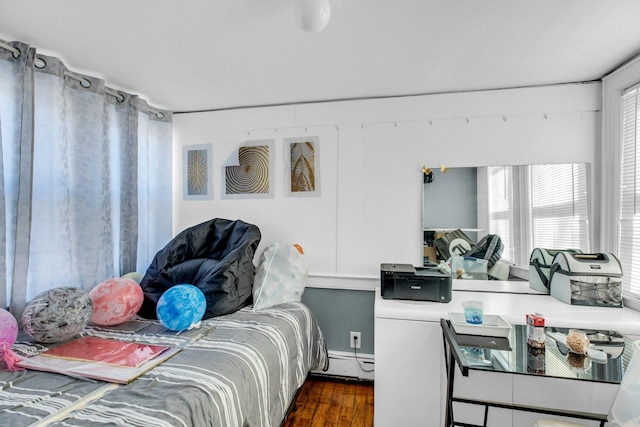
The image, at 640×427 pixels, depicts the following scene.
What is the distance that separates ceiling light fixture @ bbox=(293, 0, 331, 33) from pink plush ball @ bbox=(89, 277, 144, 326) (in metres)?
1.76

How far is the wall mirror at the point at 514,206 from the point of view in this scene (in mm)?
2111

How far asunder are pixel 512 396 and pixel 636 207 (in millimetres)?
1308

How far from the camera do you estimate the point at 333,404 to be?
2.11m

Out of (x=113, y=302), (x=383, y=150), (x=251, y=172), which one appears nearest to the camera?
(x=113, y=302)

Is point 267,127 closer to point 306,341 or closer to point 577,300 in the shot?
point 306,341

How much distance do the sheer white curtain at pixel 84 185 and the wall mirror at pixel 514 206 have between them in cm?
223

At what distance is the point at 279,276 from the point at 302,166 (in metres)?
0.91

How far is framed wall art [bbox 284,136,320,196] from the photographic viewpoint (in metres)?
2.50

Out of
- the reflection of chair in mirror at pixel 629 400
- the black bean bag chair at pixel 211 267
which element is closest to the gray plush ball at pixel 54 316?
the black bean bag chair at pixel 211 267

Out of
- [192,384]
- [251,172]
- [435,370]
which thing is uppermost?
[251,172]

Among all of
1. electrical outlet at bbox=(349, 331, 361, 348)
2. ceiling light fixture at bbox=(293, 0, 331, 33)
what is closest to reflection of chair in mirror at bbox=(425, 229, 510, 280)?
electrical outlet at bbox=(349, 331, 361, 348)

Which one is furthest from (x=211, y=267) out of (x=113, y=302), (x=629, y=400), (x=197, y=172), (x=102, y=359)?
(x=629, y=400)

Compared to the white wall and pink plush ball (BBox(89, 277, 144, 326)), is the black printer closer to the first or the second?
the white wall

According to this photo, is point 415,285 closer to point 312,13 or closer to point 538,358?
point 538,358
